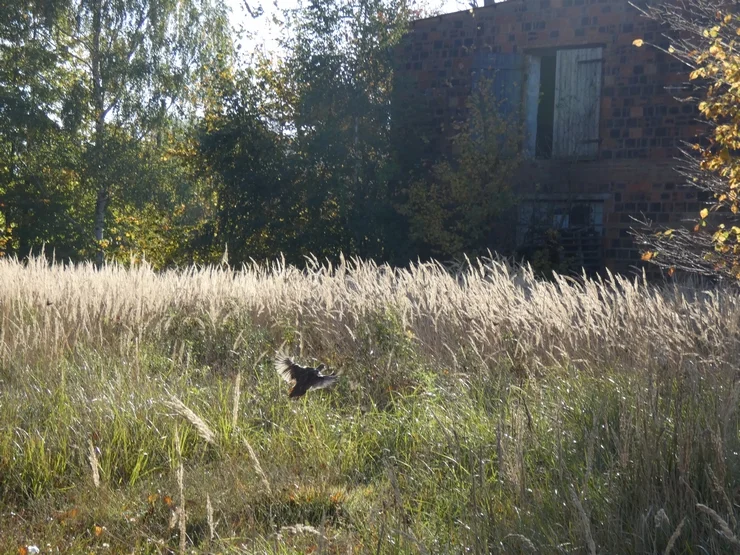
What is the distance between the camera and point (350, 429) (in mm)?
4855

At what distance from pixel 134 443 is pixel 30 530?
0.85m

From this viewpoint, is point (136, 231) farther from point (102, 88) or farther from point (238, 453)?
point (238, 453)

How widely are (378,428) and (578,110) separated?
457 inches

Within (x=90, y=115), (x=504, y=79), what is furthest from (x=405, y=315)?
(x=90, y=115)

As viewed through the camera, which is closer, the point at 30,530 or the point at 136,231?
the point at 30,530

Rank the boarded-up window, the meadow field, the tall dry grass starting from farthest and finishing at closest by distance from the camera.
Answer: the boarded-up window, the tall dry grass, the meadow field

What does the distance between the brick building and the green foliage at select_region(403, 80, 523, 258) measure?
1.25ft

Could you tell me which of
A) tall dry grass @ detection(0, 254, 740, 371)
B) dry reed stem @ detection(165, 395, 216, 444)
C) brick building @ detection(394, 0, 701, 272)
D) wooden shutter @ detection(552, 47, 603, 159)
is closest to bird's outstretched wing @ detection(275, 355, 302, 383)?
dry reed stem @ detection(165, 395, 216, 444)

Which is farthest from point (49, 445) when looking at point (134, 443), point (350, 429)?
point (350, 429)

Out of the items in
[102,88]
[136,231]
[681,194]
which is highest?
[102,88]

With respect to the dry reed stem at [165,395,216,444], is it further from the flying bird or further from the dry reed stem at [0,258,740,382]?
the dry reed stem at [0,258,740,382]

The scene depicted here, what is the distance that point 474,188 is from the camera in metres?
15.1

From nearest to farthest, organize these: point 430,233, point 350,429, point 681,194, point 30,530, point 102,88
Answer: point 30,530
point 350,429
point 681,194
point 430,233
point 102,88

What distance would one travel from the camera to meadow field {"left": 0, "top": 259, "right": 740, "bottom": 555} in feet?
9.84
